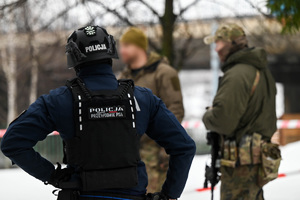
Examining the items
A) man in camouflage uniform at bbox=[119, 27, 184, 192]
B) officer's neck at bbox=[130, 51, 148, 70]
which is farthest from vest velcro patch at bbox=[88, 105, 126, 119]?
officer's neck at bbox=[130, 51, 148, 70]

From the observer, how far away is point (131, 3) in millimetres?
9398

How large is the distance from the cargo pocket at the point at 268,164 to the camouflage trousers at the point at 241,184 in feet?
0.17

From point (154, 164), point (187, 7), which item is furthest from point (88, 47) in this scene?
point (187, 7)

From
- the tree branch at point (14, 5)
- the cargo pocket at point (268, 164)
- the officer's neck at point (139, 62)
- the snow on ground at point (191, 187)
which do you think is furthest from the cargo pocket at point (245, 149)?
the tree branch at point (14, 5)

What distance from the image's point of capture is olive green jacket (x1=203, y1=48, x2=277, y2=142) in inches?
155

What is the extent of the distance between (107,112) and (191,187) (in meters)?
5.32

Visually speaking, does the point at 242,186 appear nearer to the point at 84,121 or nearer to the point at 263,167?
the point at 263,167

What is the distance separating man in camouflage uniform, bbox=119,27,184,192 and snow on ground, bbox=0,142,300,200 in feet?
7.11

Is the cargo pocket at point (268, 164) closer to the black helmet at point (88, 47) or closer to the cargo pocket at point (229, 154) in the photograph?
the cargo pocket at point (229, 154)

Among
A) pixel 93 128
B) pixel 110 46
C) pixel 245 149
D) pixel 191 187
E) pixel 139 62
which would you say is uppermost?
pixel 110 46

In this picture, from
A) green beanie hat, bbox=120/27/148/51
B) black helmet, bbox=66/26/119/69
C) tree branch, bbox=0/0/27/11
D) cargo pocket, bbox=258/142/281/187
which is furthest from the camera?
tree branch, bbox=0/0/27/11

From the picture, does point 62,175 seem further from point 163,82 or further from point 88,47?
point 163,82

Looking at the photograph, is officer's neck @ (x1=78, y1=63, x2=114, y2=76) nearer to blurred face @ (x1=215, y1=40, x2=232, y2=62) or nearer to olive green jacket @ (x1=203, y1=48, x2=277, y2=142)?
olive green jacket @ (x1=203, y1=48, x2=277, y2=142)

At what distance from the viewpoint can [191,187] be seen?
7496mm
